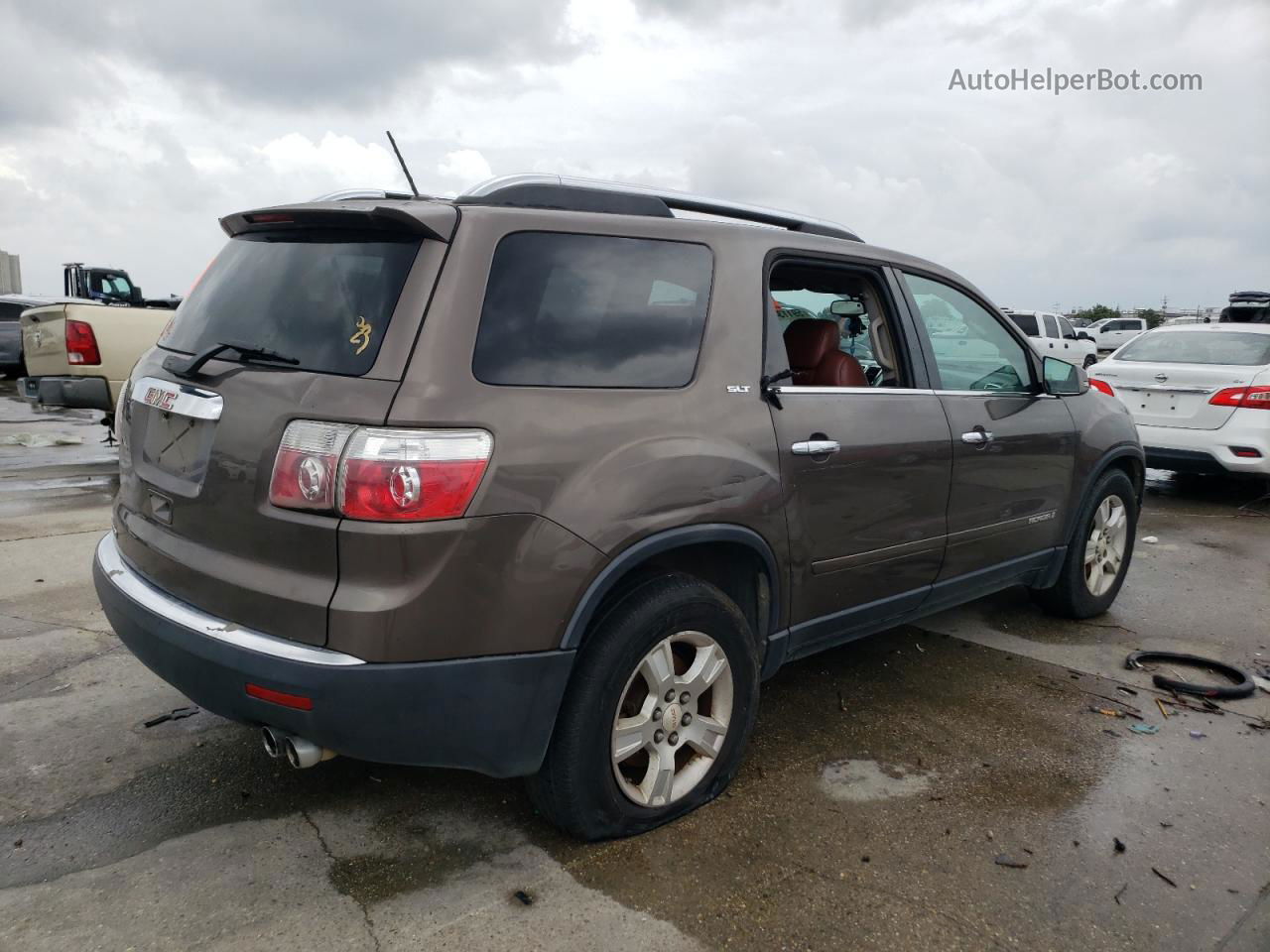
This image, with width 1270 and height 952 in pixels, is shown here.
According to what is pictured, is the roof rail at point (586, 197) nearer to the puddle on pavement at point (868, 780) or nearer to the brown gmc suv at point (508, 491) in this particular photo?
the brown gmc suv at point (508, 491)

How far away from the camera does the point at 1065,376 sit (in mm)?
4457

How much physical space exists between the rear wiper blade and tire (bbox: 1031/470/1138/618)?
12.3 feet

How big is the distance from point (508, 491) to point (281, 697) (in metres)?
0.72

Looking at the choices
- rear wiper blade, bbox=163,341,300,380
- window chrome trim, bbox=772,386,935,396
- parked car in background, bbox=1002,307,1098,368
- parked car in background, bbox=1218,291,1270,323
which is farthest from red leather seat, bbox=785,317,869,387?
parked car in background, bbox=1002,307,1098,368

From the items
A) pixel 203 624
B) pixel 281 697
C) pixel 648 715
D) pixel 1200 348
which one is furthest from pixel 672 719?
pixel 1200 348

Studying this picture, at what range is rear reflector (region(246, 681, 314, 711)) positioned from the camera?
7.47ft

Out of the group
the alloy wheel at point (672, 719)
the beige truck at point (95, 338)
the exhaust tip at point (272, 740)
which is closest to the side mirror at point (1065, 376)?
the alloy wheel at point (672, 719)

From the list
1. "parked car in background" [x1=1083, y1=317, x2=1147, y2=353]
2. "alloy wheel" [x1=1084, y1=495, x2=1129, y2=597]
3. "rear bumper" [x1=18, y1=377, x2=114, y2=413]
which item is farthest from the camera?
"parked car in background" [x1=1083, y1=317, x2=1147, y2=353]

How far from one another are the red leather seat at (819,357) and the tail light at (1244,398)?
5.65 metres

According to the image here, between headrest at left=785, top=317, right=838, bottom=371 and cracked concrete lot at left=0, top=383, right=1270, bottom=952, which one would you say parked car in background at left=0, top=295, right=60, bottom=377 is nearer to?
cracked concrete lot at left=0, top=383, right=1270, bottom=952

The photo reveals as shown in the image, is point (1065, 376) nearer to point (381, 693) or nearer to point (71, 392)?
point (381, 693)

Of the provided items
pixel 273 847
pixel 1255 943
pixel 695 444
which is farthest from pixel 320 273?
pixel 1255 943

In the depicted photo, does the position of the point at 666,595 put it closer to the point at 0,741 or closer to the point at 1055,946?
the point at 1055,946

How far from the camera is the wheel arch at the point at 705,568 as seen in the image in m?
2.47
